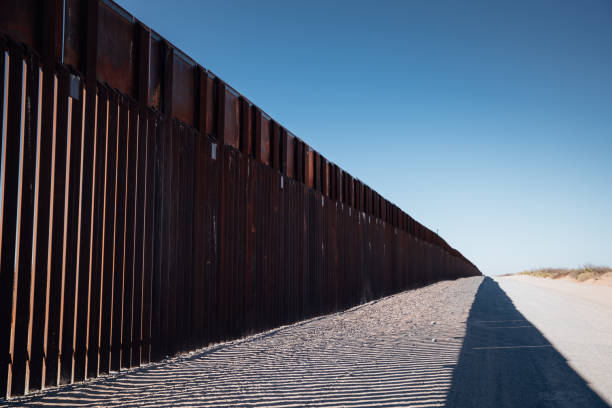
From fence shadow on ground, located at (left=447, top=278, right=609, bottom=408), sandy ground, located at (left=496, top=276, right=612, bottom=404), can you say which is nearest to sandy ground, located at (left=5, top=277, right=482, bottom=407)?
fence shadow on ground, located at (left=447, top=278, right=609, bottom=408)

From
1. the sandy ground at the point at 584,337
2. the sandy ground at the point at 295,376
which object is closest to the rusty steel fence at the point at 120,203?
the sandy ground at the point at 295,376

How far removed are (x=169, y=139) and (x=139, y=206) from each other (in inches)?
48.4

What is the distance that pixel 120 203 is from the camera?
5.84 m

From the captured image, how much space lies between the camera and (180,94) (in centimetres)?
740

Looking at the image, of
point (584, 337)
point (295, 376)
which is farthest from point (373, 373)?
point (584, 337)

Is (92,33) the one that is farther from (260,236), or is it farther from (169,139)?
(260,236)

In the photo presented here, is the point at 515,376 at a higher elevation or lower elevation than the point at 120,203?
lower

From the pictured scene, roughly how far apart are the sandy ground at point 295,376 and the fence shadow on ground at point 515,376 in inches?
8.0

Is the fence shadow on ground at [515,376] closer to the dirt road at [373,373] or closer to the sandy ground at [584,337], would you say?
the dirt road at [373,373]

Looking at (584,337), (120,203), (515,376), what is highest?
(120,203)

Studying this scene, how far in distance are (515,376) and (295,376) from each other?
259 centimetres

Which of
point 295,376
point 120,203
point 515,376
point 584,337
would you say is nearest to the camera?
point 515,376

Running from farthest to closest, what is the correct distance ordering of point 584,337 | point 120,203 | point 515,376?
point 584,337 < point 120,203 < point 515,376

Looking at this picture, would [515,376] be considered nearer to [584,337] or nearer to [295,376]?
[295,376]
